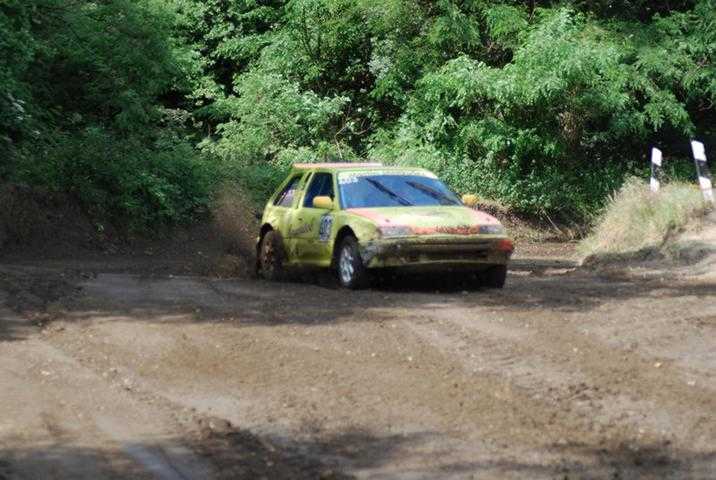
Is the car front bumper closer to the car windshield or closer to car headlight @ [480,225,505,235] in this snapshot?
car headlight @ [480,225,505,235]

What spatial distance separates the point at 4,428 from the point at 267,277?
9.55 meters

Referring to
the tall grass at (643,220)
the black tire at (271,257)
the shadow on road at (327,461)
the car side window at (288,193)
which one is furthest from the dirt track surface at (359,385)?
the tall grass at (643,220)

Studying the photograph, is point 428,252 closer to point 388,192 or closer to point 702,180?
point 388,192

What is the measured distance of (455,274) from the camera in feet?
50.2

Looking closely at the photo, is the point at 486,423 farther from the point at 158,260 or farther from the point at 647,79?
the point at 647,79

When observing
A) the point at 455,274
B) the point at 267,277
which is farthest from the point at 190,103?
the point at 455,274

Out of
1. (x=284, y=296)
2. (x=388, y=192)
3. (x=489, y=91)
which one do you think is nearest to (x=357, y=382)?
(x=284, y=296)

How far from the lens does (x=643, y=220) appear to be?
63.9 ft

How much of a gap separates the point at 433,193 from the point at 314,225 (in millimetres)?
1459

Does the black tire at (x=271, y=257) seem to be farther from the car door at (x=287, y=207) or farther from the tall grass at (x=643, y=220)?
the tall grass at (x=643, y=220)

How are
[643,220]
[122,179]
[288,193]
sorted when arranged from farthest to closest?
[122,179] < [643,220] < [288,193]

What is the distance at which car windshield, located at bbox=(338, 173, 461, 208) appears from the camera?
14930 millimetres

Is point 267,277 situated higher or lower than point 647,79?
lower

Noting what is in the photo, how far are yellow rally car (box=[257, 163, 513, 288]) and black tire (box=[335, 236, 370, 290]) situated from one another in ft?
0.04
